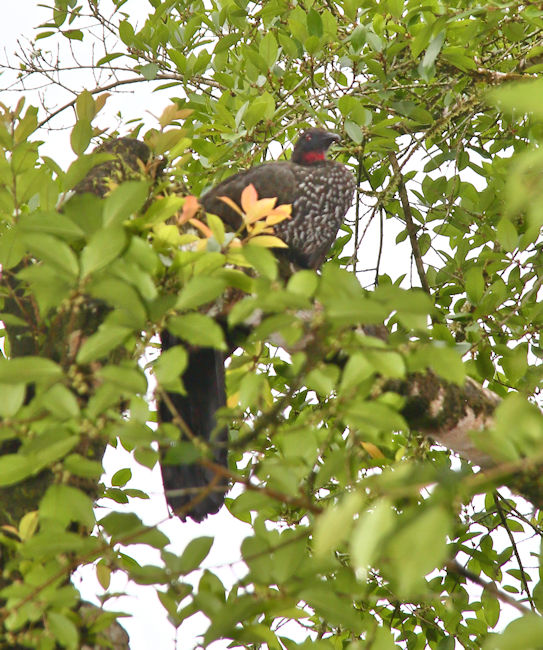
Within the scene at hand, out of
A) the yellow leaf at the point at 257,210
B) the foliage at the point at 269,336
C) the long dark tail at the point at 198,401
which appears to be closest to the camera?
the foliage at the point at 269,336

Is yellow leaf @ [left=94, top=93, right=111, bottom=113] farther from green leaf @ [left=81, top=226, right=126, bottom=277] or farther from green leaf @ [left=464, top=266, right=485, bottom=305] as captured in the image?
green leaf @ [left=464, top=266, right=485, bottom=305]

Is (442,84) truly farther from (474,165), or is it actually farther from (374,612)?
(374,612)

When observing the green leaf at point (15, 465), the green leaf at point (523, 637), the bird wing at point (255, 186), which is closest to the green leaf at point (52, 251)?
the green leaf at point (15, 465)

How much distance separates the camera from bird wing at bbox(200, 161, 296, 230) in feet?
8.22

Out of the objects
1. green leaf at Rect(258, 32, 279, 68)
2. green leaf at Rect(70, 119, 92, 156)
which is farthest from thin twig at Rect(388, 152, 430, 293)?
green leaf at Rect(70, 119, 92, 156)

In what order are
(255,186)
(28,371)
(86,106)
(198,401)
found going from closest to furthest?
(28,371), (86,106), (198,401), (255,186)

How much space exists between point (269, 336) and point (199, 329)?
2.13ft

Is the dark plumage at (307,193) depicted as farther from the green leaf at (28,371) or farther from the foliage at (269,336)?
the green leaf at (28,371)

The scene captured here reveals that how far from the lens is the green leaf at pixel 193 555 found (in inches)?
47.9

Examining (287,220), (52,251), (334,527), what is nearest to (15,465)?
(52,251)

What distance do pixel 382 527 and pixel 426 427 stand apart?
140 centimetres

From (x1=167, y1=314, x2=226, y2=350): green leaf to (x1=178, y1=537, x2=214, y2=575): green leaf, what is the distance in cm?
33

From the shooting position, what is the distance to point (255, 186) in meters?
2.56

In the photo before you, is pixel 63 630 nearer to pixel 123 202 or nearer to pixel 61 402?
pixel 61 402
